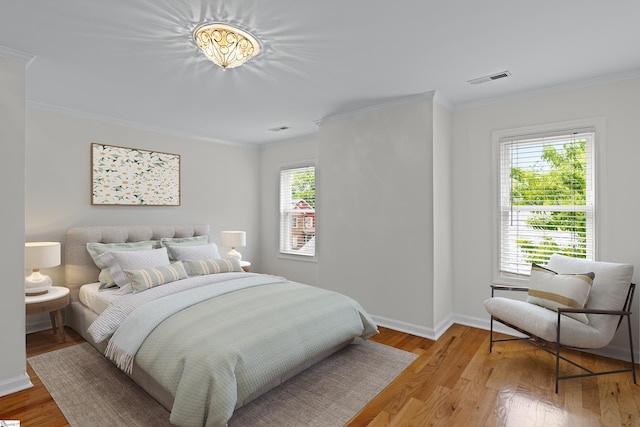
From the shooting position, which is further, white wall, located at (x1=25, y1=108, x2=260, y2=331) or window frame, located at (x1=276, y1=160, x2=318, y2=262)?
window frame, located at (x1=276, y1=160, x2=318, y2=262)

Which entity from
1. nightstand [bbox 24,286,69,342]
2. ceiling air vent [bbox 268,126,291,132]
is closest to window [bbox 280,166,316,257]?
ceiling air vent [bbox 268,126,291,132]

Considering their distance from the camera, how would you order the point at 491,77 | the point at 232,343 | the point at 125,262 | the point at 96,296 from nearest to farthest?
the point at 232,343 → the point at 491,77 → the point at 96,296 → the point at 125,262

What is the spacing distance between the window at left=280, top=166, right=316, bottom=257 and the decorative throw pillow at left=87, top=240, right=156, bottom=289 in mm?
2144

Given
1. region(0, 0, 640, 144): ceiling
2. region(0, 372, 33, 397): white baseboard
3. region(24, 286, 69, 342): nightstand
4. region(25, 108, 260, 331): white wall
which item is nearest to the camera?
region(0, 0, 640, 144): ceiling

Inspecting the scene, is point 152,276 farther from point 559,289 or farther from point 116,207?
point 559,289

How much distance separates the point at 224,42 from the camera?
2.24m

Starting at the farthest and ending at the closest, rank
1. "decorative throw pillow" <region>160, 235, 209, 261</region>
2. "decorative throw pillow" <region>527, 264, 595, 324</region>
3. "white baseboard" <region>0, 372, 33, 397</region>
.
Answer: "decorative throw pillow" <region>160, 235, 209, 261</region>
"decorative throw pillow" <region>527, 264, 595, 324</region>
"white baseboard" <region>0, 372, 33, 397</region>

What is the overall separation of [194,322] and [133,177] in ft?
9.40

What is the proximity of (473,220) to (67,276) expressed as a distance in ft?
15.1

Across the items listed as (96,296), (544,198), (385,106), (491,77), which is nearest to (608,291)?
(544,198)

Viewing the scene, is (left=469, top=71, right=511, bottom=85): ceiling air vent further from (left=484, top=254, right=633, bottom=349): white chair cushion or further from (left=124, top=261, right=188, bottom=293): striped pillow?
(left=124, top=261, right=188, bottom=293): striped pillow

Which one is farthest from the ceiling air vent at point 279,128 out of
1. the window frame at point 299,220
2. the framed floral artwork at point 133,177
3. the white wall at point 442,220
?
the white wall at point 442,220

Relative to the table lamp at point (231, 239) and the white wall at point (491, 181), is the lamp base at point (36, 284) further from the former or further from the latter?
the white wall at point (491, 181)

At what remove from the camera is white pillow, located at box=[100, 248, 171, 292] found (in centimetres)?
338
